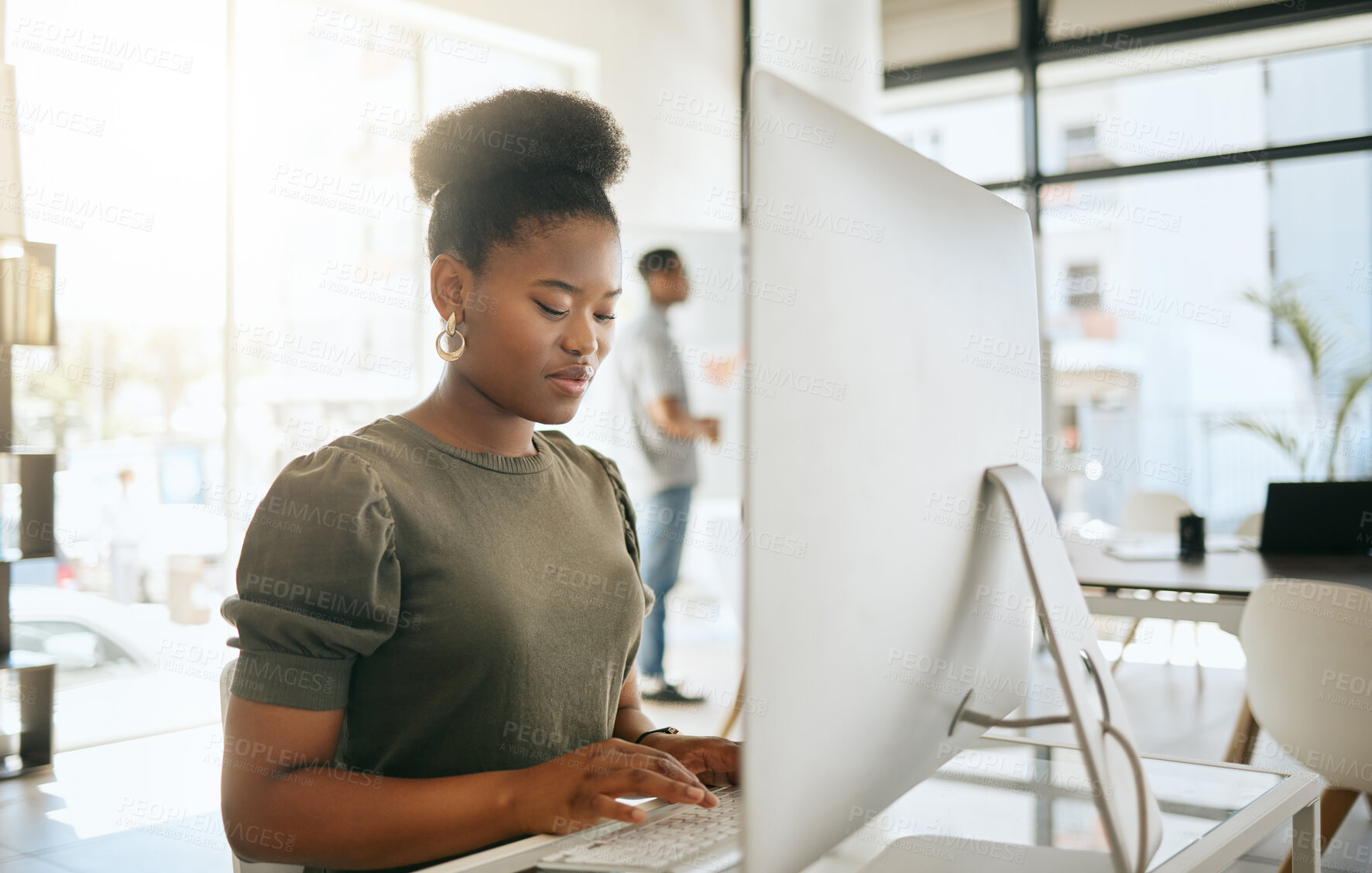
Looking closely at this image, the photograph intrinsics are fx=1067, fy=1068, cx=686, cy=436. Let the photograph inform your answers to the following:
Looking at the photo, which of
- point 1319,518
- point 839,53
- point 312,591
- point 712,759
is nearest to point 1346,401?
point 1319,518

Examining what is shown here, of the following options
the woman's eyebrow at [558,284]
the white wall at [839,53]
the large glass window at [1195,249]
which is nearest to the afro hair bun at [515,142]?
the woman's eyebrow at [558,284]

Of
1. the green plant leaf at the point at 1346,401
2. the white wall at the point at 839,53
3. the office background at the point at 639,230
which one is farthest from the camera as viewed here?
the white wall at the point at 839,53

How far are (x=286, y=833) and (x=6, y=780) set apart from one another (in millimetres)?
2973

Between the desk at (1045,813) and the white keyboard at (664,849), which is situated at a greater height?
the white keyboard at (664,849)

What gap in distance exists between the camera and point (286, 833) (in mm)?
867

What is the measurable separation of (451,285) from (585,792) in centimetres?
53

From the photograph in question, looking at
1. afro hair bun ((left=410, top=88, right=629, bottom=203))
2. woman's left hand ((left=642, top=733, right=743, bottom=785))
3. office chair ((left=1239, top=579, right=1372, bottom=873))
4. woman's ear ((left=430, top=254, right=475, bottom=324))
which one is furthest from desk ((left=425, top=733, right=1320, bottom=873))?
office chair ((left=1239, top=579, right=1372, bottom=873))

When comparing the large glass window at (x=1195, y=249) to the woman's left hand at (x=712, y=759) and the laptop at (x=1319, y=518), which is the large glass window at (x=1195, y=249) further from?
the woman's left hand at (x=712, y=759)

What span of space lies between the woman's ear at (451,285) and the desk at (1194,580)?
61.5 inches

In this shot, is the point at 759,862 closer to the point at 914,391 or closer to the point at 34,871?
the point at 914,391

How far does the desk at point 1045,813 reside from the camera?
2.75 ft

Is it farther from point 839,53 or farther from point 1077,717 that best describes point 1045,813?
point 839,53

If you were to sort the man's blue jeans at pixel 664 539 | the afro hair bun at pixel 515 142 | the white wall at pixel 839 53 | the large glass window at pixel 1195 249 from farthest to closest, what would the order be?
the white wall at pixel 839 53 → the large glass window at pixel 1195 249 → the man's blue jeans at pixel 664 539 → the afro hair bun at pixel 515 142

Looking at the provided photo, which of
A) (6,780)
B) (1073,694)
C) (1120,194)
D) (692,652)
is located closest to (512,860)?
(1073,694)
